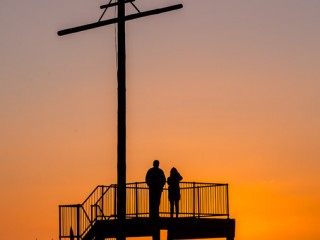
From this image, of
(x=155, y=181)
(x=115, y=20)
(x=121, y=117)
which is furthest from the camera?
(x=155, y=181)

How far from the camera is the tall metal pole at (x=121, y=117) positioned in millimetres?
26641

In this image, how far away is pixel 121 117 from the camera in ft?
89.0

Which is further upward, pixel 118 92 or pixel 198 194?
pixel 118 92

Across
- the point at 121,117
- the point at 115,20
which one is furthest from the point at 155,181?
the point at 115,20

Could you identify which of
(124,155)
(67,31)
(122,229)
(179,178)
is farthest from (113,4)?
(179,178)

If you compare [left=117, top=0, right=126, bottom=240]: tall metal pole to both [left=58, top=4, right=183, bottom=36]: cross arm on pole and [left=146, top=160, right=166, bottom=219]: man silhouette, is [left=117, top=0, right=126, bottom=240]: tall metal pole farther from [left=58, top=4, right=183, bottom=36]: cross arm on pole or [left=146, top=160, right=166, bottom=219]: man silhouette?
[left=146, top=160, right=166, bottom=219]: man silhouette

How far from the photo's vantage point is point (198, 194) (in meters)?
39.2

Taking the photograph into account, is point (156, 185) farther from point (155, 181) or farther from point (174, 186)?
point (174, 186)

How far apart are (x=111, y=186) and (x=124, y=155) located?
11.0 m

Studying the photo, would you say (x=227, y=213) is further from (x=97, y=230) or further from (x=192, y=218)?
(x=97, y=230)

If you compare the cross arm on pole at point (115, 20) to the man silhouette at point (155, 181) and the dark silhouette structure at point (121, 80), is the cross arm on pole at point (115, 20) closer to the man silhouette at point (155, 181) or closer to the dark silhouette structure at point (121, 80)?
the dark silhouette structure at point (121, 80)

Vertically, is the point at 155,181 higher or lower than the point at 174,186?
higher

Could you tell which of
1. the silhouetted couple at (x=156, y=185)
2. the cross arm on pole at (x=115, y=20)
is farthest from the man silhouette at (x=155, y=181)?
the cross arm on pole at (x=115, y=20)

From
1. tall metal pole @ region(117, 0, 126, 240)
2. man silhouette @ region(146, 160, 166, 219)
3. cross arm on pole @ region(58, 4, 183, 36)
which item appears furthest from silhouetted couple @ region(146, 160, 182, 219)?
cross arm on pole @ region(58, 4, 183, 36)
